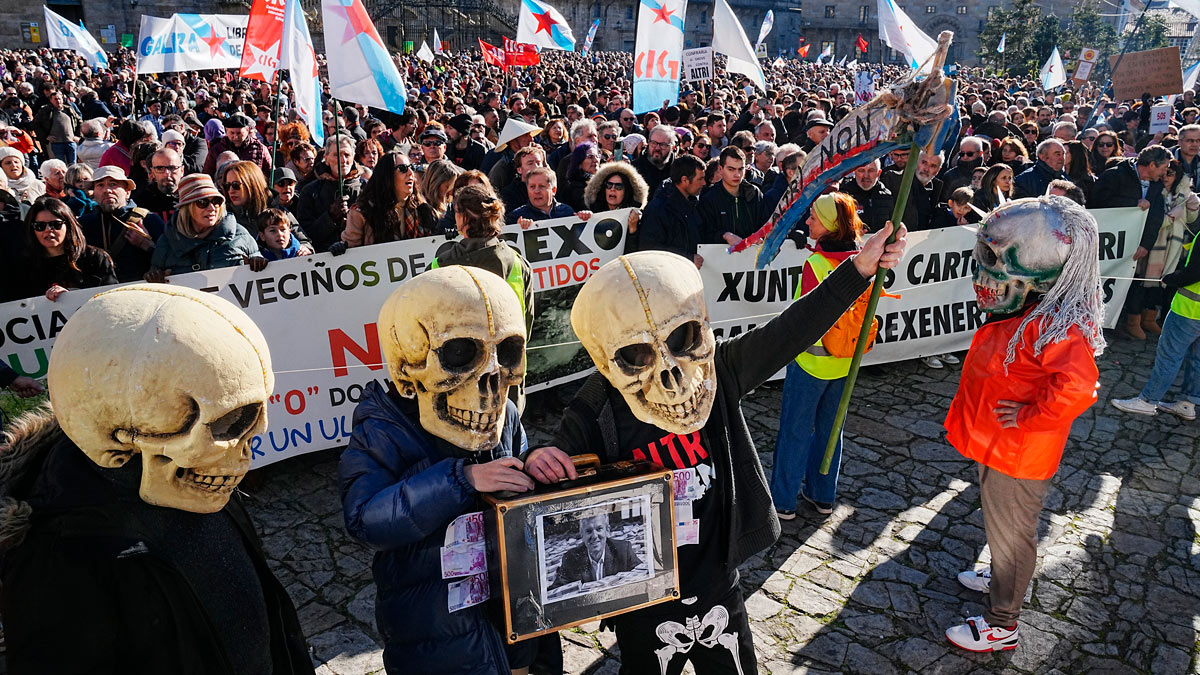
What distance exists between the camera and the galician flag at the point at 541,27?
14531 millimetres

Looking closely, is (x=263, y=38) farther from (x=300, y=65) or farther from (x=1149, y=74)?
(x=1149, y=74)

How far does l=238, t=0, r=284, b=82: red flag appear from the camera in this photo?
8133 mm

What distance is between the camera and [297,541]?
4672 millimetres

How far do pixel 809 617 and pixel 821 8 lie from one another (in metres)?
93.4

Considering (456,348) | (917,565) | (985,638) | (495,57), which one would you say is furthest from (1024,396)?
(495,57)

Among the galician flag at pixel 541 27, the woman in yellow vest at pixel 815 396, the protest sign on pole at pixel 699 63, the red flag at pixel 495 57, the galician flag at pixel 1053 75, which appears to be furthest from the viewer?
the red flag at pixel 495 57

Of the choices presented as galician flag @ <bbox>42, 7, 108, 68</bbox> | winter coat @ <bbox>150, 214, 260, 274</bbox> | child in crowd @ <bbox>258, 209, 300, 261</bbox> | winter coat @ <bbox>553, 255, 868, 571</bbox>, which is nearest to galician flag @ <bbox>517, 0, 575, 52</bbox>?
galician flag @ <bbox>42, 7, 108, 68</bbox>

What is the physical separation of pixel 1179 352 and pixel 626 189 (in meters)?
4.33

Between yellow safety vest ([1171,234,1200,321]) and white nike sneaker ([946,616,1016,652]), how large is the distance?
3531mm

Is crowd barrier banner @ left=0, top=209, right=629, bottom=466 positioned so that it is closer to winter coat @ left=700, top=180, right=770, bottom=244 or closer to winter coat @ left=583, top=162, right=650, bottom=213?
winter coat @ left=583, top=162, right=650, bottom=213

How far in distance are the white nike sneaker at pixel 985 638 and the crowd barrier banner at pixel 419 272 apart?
3.04 meters

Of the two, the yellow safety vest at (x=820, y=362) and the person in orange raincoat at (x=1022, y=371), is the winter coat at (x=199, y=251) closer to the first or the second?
the yellow safety vest at (x=820, y=362)

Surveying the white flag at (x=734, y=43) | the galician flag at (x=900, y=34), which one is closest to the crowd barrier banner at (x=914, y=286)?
the white flag at (x=734, y=43)

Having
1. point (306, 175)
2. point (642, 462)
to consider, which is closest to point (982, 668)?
point (642, 462)
